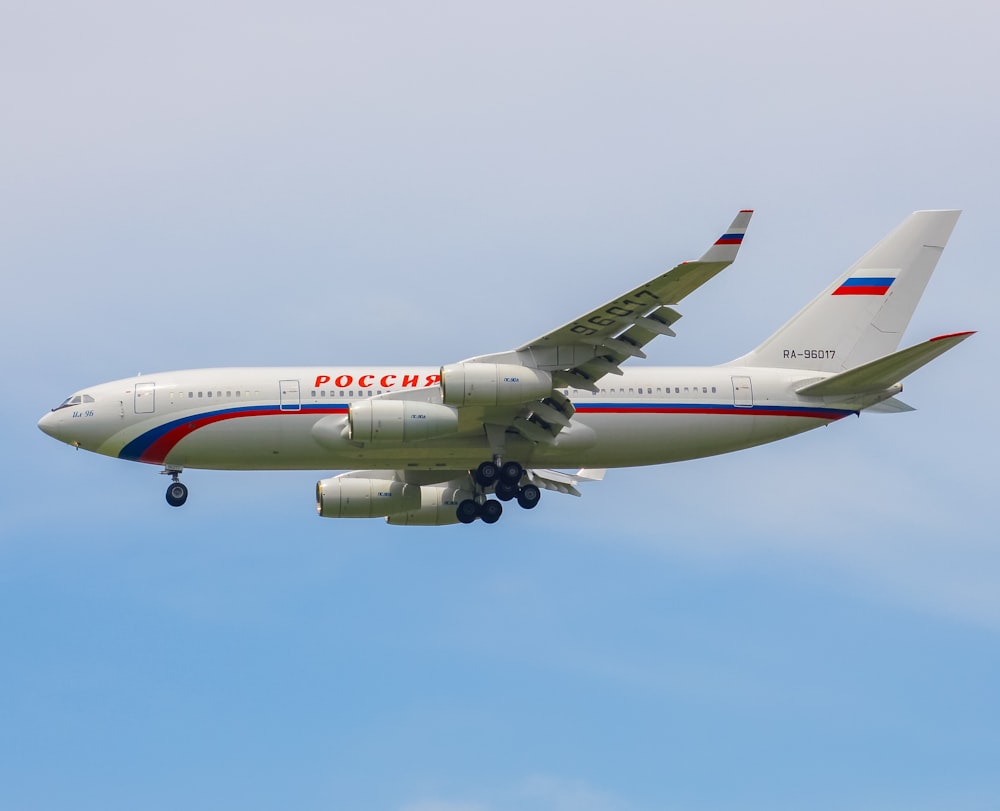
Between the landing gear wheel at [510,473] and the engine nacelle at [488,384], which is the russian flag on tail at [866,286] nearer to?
the landing gear wheel at [510,473]

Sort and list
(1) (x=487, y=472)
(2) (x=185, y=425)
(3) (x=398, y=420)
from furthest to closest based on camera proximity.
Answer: (1) (x=487, y=472) → (2) (x=185, y=425) → (3) (x=398, y=420)

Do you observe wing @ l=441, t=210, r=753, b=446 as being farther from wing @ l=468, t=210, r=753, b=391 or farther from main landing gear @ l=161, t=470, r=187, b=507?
main landing gear @ l=161, t=470, r=187, b=507

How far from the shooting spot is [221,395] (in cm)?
4397

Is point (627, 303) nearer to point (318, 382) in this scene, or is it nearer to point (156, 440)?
point (318, 382)

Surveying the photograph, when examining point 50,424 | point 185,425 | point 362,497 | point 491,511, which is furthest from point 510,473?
point 50,424

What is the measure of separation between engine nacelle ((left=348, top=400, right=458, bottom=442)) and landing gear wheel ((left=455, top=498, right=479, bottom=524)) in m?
4.96

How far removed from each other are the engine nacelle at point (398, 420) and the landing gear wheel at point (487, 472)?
2925mm

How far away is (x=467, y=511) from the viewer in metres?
46.6

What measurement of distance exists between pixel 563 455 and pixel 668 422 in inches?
121

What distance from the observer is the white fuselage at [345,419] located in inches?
1715

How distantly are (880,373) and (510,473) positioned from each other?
10641mm

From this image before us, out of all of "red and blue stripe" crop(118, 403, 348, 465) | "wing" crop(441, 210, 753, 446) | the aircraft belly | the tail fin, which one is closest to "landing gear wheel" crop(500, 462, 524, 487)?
the aircraft belly

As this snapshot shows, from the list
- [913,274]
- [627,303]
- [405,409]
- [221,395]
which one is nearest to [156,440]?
[221,395]

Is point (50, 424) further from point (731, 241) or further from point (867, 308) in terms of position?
point (867, 308)
